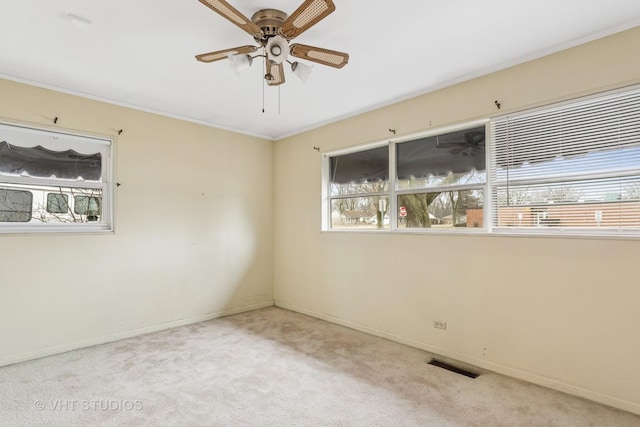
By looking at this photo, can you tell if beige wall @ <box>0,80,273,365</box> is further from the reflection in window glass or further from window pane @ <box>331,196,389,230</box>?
window pane @ <box>331,196,389,230</box>

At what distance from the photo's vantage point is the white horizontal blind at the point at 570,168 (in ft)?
7.54

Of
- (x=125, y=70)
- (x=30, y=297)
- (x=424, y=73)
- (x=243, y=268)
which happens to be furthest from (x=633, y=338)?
(x=30, y=297)

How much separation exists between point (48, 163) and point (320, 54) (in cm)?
298

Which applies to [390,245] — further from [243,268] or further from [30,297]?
[30,297]

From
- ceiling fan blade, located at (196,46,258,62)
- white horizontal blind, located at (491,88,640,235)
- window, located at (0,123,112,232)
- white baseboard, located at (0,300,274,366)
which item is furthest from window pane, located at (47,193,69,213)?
white horizontal blind, located at (491,88,640,235)

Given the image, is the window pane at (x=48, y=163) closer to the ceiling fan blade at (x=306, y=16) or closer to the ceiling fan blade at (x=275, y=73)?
the ceiling fan blade at (x=275, y=73)

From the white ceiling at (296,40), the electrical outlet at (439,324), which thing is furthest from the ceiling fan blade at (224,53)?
the electrical outlet at (439,324)

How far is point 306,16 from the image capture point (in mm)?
1812

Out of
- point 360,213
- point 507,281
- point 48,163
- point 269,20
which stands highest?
point 269,20

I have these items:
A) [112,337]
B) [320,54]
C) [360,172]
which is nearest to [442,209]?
[360,172]

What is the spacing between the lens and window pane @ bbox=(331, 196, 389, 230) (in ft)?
12.6

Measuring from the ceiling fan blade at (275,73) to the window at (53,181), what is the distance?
7.47 feet

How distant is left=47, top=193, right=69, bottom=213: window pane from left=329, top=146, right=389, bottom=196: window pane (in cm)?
295

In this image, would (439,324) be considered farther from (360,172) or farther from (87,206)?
(87,206)
